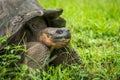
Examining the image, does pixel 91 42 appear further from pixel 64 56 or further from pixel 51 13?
pixel 51 13

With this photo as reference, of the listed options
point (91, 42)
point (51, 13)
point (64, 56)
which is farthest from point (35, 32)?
point (91, 42)

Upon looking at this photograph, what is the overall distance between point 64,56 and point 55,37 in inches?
13.3

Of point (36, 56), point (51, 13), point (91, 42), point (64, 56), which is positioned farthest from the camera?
point (91, 42)

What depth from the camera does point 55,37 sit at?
4.00 m

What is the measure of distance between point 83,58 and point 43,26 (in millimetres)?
614

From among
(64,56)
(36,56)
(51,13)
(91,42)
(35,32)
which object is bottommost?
(91,42)

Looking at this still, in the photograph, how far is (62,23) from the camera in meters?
4.41

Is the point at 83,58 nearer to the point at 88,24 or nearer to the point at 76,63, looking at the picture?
the point at 76,63

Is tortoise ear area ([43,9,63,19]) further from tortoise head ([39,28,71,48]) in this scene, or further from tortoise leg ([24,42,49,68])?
tortoise leg ([24,42,49,68])

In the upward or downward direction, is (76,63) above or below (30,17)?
below

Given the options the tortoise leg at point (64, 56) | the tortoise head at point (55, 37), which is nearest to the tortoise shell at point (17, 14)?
the tortoise head at point (55, 37)

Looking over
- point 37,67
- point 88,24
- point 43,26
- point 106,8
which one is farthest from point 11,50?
point 106,8

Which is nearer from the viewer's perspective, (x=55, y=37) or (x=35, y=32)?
(x=55, y=37)

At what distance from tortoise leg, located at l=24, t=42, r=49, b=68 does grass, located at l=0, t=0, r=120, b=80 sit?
0.37 ft
